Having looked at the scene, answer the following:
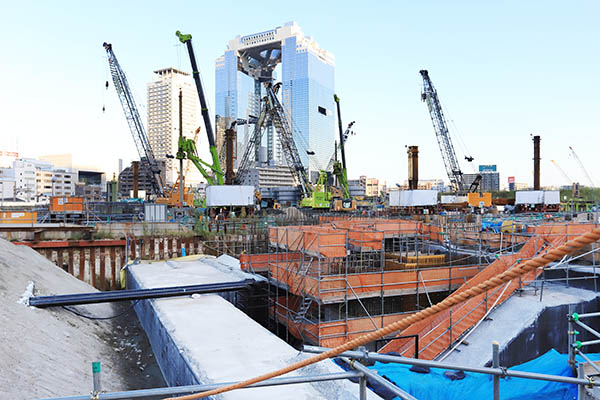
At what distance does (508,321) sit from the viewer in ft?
44.9

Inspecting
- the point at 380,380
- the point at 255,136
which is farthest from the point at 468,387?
the point at 255,136

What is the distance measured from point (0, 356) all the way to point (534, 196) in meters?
73.7

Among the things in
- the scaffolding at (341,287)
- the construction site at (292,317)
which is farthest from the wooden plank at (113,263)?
the scaffolding at (341,287)

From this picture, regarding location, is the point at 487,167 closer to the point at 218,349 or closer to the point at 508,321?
the point at 508,321

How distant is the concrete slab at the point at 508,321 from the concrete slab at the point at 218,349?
269 inches

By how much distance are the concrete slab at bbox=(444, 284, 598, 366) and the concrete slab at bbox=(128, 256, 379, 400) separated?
682 centimetres

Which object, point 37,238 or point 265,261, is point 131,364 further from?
point 37,238

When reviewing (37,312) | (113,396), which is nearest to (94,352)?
(37,312)

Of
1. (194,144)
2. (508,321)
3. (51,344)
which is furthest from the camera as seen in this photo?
(194,144)

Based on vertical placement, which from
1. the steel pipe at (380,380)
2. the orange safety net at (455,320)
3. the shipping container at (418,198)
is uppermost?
the shipping container at (418,198)

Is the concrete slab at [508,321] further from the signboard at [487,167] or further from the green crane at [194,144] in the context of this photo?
the signboard at [487,167]

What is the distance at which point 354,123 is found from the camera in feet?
348

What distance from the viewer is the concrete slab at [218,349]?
626 centimetres

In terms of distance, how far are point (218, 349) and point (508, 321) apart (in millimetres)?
10396
